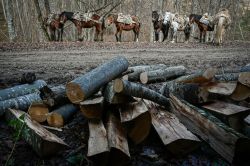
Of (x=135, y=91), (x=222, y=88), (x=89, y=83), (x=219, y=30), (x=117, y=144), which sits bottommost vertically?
(x=117, y=144)

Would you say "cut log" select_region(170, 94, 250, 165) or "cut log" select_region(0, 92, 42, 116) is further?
"cut log" select_region(0, 92, 42, 116)

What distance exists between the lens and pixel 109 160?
128 inches

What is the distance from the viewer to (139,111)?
356 centimetres

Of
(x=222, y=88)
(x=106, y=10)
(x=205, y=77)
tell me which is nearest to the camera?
(x=222, y=88)

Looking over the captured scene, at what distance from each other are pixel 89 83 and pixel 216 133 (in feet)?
5.57

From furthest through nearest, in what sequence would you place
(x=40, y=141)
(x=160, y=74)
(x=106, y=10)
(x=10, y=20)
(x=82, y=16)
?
(x=106, y=10) → (x=82, y=16) → (x=10, y=20) → (x=160, y=74) → (x=40, y=141)

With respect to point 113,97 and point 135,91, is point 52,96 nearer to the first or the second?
point 113,97

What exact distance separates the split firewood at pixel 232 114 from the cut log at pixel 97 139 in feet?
5.13

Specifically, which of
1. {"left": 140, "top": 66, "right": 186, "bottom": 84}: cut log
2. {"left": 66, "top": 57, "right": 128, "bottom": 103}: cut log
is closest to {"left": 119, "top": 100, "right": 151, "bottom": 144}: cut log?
{"left": 66, "top": 57, "right": 128, "bottom": 103}: cut log

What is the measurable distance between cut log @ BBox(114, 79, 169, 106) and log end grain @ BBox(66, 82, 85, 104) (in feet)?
1.50

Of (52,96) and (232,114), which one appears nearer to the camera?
(232,114)

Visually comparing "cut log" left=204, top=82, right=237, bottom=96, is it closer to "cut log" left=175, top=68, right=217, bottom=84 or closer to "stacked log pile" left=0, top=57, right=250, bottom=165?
"stacked log pile" left=0, top=57, right=250, bottom=165

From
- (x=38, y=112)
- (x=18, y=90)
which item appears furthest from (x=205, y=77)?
(x=18, y=90)

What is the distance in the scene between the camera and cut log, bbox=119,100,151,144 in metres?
3.52
